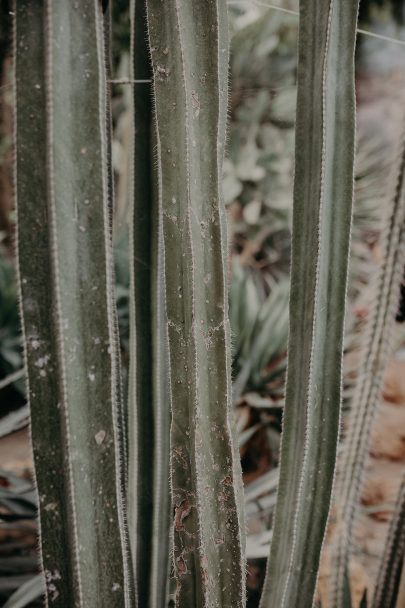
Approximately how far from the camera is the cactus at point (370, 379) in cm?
99

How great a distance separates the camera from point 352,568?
55.2 inches

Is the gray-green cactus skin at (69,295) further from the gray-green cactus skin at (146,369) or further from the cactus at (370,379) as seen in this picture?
the cactus at (370,379)

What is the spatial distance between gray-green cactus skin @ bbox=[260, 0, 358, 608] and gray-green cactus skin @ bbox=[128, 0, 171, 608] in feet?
0.53

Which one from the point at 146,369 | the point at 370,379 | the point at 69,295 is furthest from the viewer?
the point at 370,379

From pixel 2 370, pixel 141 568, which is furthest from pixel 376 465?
pixel 141 568

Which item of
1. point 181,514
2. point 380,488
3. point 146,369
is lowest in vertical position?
point 380,488

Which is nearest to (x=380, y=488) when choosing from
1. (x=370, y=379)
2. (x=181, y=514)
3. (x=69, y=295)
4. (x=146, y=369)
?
(x=370, y=379)

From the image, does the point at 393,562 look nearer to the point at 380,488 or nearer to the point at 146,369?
the point at 146,369

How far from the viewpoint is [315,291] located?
25.6 inches

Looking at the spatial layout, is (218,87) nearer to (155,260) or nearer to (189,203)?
(189,203)

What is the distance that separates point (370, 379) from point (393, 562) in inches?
12.5

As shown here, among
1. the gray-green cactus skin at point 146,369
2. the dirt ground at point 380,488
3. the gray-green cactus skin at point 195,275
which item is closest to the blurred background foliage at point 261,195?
the dirt ground at point 380,488

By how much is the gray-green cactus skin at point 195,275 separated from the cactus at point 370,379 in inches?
19.3

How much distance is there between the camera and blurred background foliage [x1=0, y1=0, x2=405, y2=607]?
1999 millimetres
